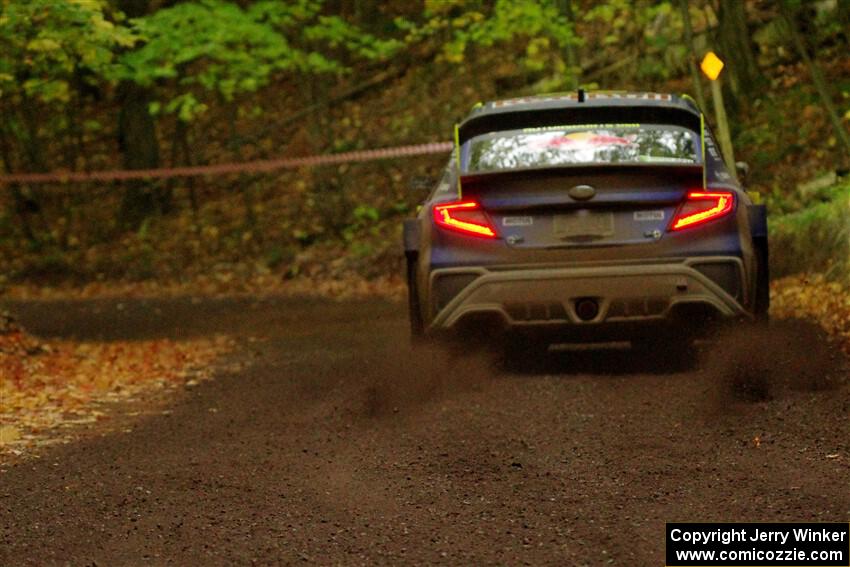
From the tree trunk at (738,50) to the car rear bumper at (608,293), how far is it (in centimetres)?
1117

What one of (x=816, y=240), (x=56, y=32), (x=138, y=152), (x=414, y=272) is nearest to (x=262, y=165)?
(x=138, y=152)

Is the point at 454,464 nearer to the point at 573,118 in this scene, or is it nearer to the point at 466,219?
the point at 466,219

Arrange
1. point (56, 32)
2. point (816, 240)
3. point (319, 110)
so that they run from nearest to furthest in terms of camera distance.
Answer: point (56, 32)
point (816, 240)
point (319, 110)

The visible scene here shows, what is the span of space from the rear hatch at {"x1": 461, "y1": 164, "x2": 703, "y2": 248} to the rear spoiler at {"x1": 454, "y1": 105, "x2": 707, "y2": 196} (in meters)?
0.53

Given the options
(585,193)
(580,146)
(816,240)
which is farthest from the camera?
(816,240)

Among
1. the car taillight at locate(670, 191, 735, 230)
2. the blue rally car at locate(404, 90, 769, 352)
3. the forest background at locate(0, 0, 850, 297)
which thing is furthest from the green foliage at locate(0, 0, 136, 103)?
the car taillight at locate(670, 191, 735, 230)

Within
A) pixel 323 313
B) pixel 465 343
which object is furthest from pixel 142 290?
pixel 465 343

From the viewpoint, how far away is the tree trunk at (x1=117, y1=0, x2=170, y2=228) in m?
25.7

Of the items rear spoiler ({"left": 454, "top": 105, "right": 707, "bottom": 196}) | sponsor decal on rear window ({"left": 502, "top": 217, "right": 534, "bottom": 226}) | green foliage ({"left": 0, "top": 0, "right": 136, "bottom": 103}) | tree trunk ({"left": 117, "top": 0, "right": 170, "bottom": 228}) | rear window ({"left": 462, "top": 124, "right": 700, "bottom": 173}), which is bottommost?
tree trunk ({"left": 117, "top": 0, "right": 170, "bottom": 228})

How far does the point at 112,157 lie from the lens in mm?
29906

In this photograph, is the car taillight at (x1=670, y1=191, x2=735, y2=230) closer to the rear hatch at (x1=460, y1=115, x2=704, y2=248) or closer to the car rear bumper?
the rear hatch at (x1=460, y1=115, x2=704, y2=248)

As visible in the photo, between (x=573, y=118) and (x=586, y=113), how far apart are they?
93 millimetres

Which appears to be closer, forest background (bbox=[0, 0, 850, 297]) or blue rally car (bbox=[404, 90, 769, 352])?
blue rally car (bbox=[404, 90, 769, 352])

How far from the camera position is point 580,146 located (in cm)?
838
